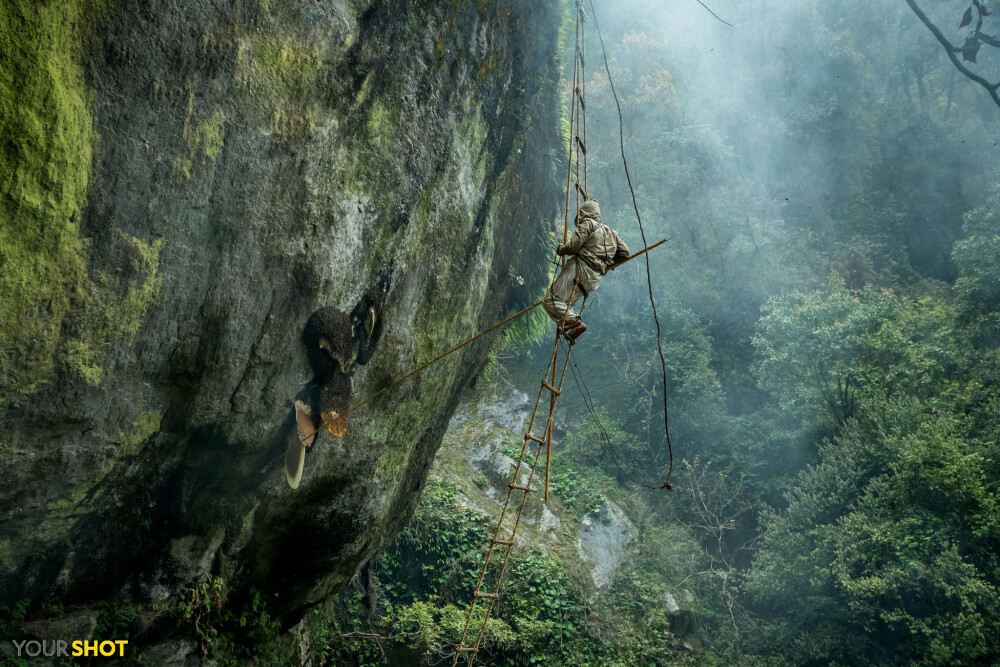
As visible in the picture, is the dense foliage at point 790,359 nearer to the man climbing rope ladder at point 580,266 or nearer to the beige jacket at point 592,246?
the man climbing rope ladder at point 580,266

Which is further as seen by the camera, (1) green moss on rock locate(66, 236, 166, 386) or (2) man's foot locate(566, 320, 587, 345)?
(2) man's foot locate(566, 320, 587, 345)

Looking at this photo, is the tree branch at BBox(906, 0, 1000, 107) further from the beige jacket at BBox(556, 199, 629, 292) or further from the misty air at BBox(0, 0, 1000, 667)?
the beige jacket at BBox(556, 199, 629, 292)

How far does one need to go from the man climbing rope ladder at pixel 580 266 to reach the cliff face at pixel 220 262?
165 centimetres

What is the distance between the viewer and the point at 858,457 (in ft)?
43.1

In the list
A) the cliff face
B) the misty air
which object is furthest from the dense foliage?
the cliff face

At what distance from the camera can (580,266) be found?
16.7 ft

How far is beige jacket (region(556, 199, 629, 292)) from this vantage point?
5.00 meters

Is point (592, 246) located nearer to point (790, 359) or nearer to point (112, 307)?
point (112, 307)

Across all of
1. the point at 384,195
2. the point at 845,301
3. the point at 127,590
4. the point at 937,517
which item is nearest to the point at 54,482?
the point at 127,590

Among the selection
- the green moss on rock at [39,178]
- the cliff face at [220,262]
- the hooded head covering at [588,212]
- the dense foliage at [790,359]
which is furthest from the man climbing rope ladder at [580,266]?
the dense foliage at [790,359]

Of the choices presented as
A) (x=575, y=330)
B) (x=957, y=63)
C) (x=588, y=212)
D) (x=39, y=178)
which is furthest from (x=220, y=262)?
(x=957, y=63)

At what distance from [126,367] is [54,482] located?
84cm

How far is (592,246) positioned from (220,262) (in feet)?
9.34

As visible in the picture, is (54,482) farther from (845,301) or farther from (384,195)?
(845,301)
